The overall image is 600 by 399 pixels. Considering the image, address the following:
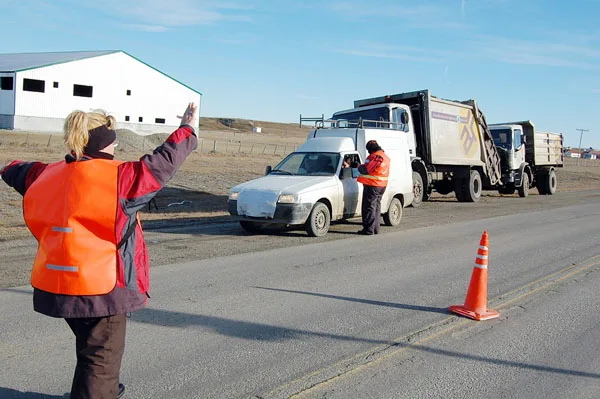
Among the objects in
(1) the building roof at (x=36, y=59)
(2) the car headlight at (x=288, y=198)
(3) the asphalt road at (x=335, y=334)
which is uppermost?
(1) the building roof at (x=36, y=59)

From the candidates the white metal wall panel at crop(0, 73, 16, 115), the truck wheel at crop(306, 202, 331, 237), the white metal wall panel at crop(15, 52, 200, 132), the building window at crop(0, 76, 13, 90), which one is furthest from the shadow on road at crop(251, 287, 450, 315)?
the building window at crop(0, 76, 13, 90)

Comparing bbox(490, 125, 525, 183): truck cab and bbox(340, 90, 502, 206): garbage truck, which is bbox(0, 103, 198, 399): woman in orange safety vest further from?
bbox(490, 125, 525, 183): truck cab

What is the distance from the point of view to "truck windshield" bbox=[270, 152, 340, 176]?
502 inches

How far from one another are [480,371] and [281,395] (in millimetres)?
1719

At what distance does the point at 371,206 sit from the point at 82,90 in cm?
4110

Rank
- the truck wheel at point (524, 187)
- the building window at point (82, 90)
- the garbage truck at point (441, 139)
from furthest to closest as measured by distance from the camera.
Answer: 1. the building window at point (82, 90)
2. the truck wheel at point (524, 187)
3. the garbage truck at point (441, 139)

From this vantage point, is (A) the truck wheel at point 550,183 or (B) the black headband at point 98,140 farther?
(A) the truck wheel at point 550,183

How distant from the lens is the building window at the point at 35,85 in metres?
45.3

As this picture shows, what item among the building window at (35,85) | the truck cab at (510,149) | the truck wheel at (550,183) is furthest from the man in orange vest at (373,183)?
the building window at (35,85)

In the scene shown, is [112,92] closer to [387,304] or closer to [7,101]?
[7,101]

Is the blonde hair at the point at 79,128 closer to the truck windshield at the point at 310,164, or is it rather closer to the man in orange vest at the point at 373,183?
the man in orange vest at the point at 373,183

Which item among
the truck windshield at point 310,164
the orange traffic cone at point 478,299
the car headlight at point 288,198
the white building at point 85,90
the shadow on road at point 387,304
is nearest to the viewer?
the orange traffic cone at point 478,299

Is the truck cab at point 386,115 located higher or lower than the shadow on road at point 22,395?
higher

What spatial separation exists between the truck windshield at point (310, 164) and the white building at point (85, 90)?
36.0 m
